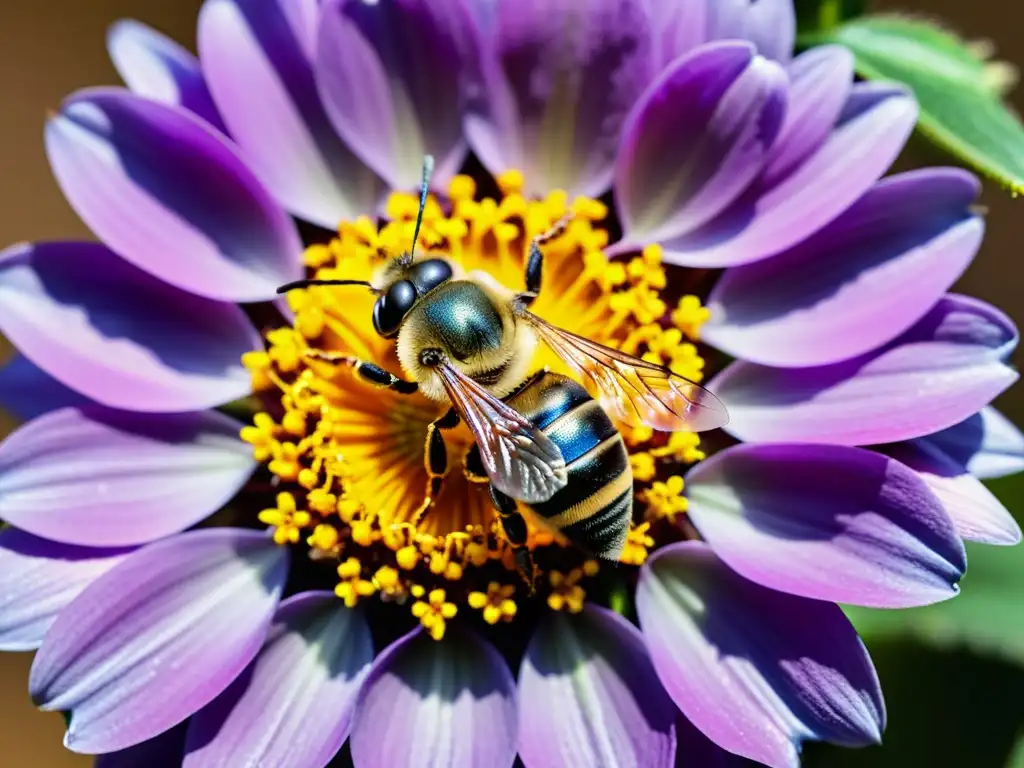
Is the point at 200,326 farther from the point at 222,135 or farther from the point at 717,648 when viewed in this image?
the point at 717,648

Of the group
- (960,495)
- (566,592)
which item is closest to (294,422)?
(566,592)

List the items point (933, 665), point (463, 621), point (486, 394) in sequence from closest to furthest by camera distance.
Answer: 1. point (486, 394)
2. point (463, 621)
3. point (933, 665)

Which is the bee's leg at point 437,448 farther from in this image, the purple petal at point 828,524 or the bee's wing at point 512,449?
the purple petal at point 828,524

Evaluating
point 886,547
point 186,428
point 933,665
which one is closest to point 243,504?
point 186,428

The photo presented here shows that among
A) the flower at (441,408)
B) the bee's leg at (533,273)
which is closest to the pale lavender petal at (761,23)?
the flower at (441,408)

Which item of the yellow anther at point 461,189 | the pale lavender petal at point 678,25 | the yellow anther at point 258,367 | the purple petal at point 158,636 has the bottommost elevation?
the purple petal at point 158,636
